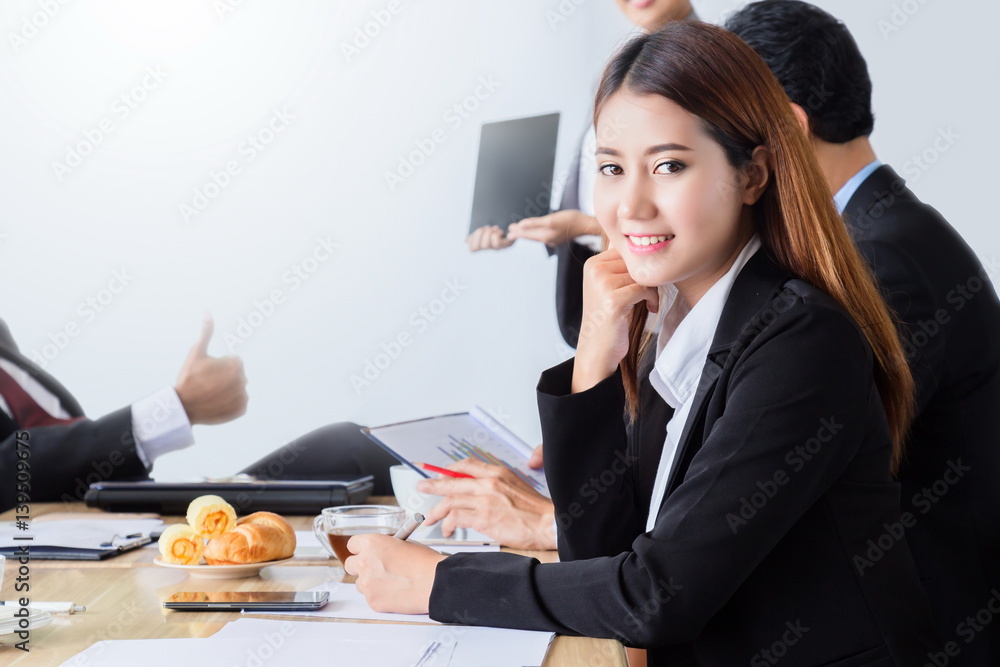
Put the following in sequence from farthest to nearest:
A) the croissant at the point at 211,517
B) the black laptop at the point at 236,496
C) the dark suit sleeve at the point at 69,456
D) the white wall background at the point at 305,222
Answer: the white wall background at the point at 305,222 < the dark suit sleeve at the point at 69,456 < the black laptop at the point at 236,496 < the croissant at the point at 211,517

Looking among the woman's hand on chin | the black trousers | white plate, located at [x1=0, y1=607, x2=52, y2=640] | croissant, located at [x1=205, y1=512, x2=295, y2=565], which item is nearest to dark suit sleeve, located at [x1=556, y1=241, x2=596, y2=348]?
the black trousers

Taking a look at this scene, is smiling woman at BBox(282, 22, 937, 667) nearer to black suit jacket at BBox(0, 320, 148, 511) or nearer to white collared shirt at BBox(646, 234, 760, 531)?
white collared shirt at BBox(646, 234, 760, 531)

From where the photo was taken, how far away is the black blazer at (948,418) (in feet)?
5.32

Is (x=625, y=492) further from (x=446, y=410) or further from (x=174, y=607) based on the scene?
(x=446, y=410)

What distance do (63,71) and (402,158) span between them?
993 mm

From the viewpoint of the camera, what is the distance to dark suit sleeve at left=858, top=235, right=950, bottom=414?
1.65 metres

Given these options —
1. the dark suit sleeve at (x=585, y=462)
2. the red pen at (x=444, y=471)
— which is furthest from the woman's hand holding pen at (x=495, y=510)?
the dark suit sleeve at (x=585, y=462)

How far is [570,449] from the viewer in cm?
125

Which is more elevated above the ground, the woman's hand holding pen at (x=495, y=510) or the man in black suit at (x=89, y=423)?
the man in black suit at (x=89, y=423)

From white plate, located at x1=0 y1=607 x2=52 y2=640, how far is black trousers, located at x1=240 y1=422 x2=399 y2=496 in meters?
1.59

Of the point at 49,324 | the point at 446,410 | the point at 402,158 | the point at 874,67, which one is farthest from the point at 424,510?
the point at 874,67

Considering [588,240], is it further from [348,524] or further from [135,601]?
[135,601]

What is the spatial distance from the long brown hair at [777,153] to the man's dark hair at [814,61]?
72 cm

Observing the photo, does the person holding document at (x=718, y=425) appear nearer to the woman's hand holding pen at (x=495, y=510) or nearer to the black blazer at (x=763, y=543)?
the black blazer at (x=763, y=543)
